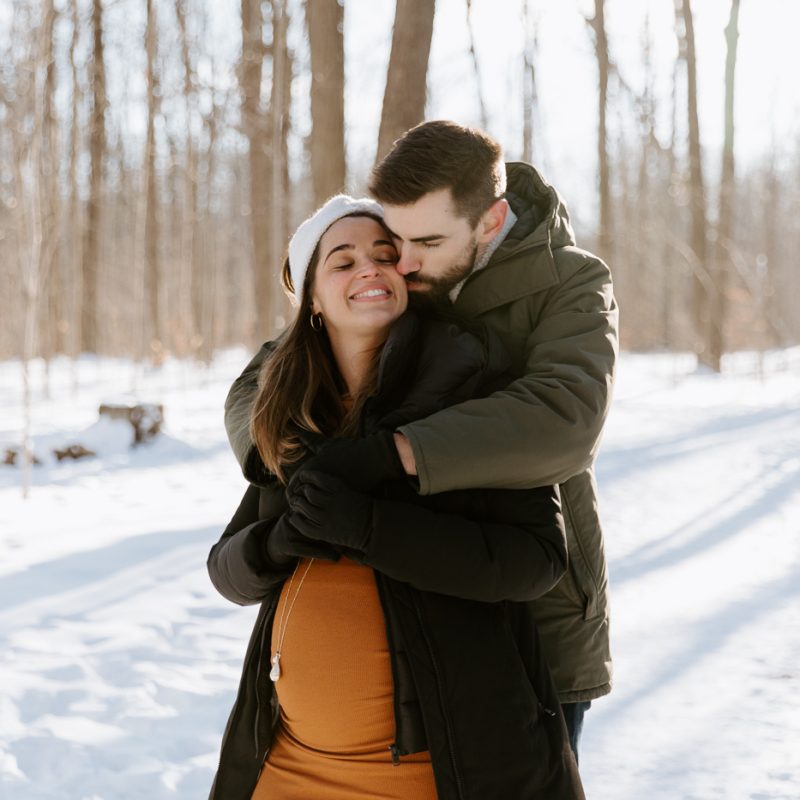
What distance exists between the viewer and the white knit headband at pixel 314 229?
2008 mm

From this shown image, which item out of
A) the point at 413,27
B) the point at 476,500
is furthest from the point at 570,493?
the point at 413,27

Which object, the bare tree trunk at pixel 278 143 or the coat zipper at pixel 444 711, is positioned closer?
the coat zipper at pixel 444 711

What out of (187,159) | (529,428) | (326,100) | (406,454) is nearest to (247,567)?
(406,454)

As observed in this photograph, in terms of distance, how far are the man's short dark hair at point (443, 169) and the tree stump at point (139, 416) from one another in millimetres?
7735

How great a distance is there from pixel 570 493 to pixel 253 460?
67cm

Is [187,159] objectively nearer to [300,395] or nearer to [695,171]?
[695,171]

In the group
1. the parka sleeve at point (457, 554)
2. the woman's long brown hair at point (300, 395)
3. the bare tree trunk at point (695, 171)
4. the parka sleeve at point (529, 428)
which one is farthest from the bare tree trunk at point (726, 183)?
the parka sleeve at point (457, 554)

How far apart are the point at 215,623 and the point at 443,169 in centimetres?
326

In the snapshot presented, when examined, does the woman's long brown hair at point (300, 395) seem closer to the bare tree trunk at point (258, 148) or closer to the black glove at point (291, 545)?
the black glove at point (291, 545)

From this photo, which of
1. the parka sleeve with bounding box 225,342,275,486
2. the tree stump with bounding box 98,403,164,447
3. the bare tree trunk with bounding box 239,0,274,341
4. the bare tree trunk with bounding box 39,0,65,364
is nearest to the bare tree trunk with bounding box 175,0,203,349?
the bare tree trunk with bounding box 239,0,274,341

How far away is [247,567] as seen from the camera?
1.73 meters

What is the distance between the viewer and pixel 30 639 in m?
4.13

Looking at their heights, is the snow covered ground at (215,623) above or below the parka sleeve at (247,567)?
below

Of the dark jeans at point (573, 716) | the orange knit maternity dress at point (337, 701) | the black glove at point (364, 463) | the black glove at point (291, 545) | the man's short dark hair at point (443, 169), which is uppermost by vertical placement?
the man's short dark hair at point (443, 169)
